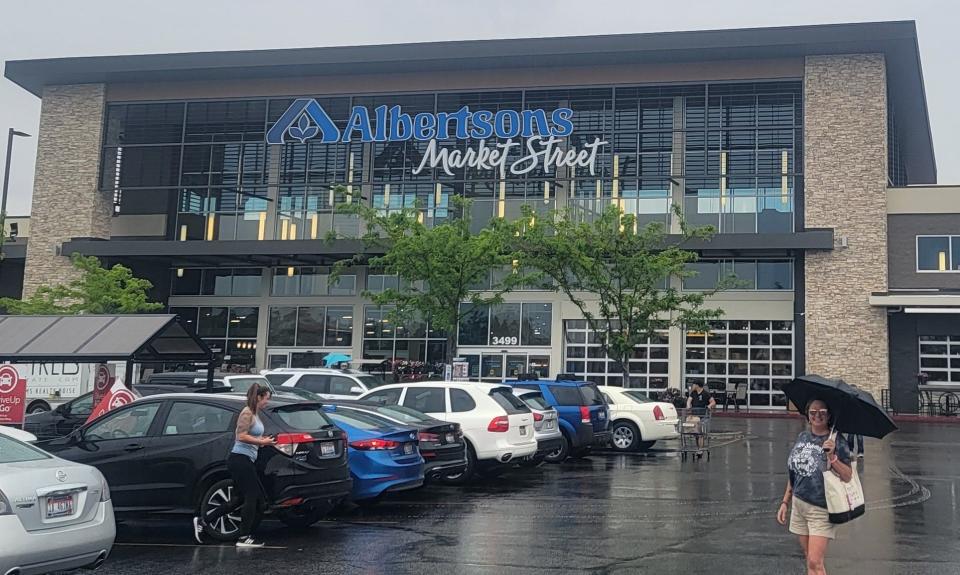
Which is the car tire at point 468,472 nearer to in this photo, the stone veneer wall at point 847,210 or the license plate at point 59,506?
the license plate at point 59,506

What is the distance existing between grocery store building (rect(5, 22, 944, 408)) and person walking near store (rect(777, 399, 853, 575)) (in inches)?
1119

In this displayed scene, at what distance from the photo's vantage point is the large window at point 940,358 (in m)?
35.9

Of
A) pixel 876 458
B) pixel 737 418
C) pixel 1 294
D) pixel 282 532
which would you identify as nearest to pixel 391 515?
pixel 282 532

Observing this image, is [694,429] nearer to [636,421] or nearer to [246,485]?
[636,421]

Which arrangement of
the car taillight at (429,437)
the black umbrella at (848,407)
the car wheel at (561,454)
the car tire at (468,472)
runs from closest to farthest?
the black umbrella at (848,407) → the car taillight at (429,437) → the car tire at (468,472) → the car wheel at (561,454)

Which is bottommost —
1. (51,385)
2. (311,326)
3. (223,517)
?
(223,517)

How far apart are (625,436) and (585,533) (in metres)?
10.7

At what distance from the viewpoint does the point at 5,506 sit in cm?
706

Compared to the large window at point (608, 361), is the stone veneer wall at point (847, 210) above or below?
above

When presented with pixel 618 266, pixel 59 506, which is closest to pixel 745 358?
pixel 618 266

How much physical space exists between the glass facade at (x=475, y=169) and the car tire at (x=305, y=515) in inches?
1071

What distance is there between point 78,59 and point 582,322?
2444cm

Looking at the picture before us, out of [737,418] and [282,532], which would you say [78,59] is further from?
[282,532]

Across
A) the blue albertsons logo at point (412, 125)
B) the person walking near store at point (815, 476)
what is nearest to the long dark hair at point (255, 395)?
the person walking near store at point (815, 476)
